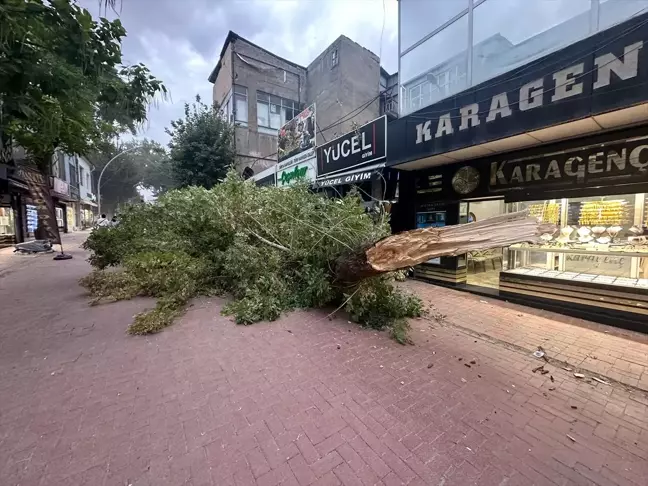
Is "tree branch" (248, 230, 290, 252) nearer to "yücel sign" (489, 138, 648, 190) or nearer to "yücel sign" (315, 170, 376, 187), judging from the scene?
"yücel sign" (315, 170, 376, 187)

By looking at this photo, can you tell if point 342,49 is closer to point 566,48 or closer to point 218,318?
point 566,48

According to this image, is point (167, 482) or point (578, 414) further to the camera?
point (578, 414)

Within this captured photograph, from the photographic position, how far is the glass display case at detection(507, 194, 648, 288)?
14.3 ft

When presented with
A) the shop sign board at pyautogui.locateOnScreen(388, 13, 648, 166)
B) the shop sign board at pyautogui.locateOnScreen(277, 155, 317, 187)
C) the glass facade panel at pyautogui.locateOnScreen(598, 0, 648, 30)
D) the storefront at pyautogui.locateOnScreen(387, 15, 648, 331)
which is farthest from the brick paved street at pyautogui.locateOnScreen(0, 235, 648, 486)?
the shop sign board at pyautogui.locateOnScreen(277, 155, 317, 187)

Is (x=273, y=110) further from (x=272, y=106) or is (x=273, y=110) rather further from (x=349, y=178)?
(x=349, y=178)

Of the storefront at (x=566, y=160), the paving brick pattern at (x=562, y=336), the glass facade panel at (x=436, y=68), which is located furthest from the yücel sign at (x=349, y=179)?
the paving brick pattern at (x=562, y=336)

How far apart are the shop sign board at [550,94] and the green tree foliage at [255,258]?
7.66ft

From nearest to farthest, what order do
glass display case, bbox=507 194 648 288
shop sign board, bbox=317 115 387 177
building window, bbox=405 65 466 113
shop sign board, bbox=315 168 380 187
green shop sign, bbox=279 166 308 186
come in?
1. glass display case, bbox=507 194 648 288
2. building window, bbox=405 65 466 113
3. shop sign board, bbox=317 115 387 177
4. shop sign board, bbox=315 168 380 187
5. green shop sign, bbox=279 166 308 186

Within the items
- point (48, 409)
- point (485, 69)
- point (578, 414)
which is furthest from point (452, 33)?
point (48, 409)

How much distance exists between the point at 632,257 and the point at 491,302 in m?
2.13

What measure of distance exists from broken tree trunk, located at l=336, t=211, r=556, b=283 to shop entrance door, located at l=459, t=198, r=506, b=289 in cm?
399

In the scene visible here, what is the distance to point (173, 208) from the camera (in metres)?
7.16

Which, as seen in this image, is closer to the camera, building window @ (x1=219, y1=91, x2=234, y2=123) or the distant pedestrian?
the distant pedestrian

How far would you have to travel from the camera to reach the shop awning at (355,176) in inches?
283
